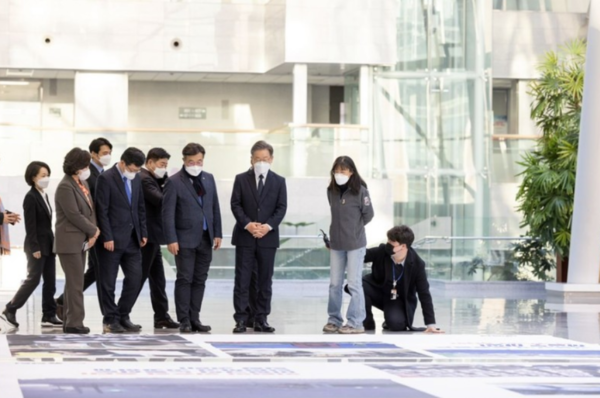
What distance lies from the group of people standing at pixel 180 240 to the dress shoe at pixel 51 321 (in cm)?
1

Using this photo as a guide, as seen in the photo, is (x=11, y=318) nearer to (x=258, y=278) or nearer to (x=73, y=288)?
(x=73, y=288)

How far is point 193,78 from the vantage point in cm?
2833

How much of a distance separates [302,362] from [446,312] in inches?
238

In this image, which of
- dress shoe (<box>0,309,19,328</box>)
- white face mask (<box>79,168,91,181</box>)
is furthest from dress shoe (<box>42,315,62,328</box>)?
white face mask (<box>79,168,91,181</box>)

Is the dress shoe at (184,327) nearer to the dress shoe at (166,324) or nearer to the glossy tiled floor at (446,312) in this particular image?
the glossy tiled floor at (446,312)

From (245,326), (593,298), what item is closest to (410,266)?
(245,326)

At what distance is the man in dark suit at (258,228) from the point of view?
10.7 m

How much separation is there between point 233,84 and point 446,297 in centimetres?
1362

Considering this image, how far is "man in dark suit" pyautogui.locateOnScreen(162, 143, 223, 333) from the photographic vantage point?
10383mm

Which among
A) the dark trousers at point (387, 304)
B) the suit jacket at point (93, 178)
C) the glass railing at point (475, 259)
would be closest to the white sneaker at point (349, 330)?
the dark trousers at point (387, 304)

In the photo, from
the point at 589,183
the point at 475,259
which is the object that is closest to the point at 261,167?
the point at 589,183

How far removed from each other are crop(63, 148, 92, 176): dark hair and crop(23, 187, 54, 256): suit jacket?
3.08 feet

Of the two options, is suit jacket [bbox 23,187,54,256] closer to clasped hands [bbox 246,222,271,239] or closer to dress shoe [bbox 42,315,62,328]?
dress shoe [bbox 42,315,62,328]

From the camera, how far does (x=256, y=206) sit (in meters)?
10.8
